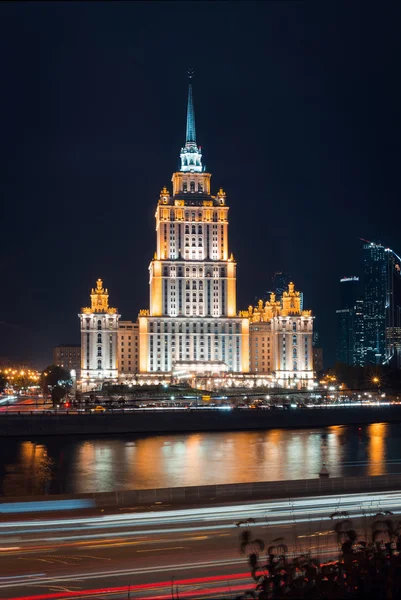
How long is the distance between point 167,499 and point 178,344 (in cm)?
10759

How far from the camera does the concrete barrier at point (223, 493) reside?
24141mm

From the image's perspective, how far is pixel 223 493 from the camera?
25.4 meters

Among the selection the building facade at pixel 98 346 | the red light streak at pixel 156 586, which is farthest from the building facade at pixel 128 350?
the red light streak at pixel 156 586

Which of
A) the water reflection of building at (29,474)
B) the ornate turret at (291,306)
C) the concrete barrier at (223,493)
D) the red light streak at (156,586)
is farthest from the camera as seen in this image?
the ornate turret at (291,306)

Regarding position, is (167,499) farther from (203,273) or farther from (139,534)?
(203,273)

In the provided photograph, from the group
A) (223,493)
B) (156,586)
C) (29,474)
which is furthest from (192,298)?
(156,586)

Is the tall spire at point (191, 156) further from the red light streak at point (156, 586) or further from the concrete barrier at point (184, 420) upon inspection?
the red light streak at point (156, 586)

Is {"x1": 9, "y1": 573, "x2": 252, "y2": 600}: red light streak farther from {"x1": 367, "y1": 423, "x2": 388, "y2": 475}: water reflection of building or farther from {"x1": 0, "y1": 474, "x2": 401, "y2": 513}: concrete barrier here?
{"x1": 367, "y1": 423, "x2": 388, "y2": 475}: water reflection of building

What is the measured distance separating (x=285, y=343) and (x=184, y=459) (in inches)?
3319

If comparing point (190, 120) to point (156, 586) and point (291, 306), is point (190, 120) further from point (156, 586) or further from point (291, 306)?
point (156, 586)

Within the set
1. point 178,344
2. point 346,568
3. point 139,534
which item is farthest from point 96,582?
point 178,344

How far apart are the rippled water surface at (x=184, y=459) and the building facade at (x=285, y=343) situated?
2271 inches

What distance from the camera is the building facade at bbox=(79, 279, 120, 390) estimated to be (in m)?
132

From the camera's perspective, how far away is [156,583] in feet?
48.4
